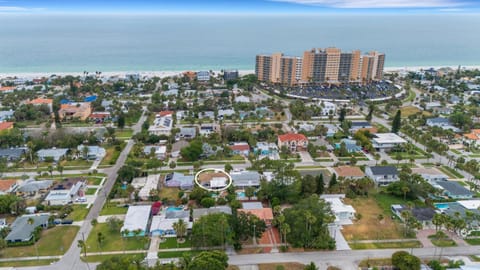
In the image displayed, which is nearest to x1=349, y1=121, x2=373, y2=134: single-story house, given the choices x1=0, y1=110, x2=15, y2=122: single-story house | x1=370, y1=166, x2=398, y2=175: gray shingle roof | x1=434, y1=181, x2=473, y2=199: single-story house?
x1=370, y1=166, x2=398, y2=175: gray shingle roof

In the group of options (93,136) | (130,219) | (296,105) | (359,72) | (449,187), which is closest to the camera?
(130,219)

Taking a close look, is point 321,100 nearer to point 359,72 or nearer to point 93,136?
point 359,72

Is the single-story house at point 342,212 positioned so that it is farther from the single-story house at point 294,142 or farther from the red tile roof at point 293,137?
the red tile roof at point 293,137

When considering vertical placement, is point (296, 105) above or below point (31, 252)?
above


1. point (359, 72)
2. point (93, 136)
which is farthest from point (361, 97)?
point (93, 136)

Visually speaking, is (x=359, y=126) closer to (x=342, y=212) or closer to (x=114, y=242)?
(x=342, y=212)

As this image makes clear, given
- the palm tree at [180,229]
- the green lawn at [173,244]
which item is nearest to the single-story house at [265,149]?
the palm tree at [180,229]
